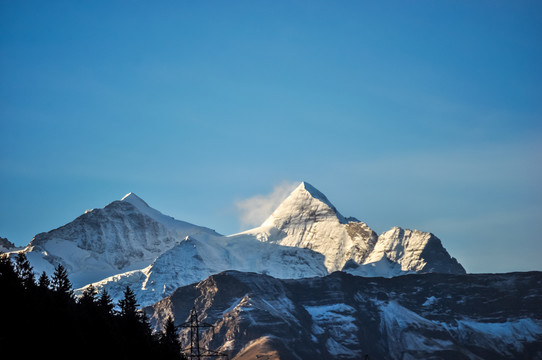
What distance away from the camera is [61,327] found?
11681 centimetres

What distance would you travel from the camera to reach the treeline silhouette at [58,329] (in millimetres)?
112875

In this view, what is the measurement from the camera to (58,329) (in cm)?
11594

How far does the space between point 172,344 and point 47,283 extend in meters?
23.1

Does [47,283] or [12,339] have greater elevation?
[47,283]

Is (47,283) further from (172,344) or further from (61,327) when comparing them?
(61,327)

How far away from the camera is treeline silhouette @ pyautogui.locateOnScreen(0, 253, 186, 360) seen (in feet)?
370

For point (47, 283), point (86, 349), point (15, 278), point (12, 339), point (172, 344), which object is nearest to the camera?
Result: point (12, 339)

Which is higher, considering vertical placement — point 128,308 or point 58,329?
point 128,308

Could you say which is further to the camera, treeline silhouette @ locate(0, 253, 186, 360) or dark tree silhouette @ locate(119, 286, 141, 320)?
dark tree silhouette @ locate(119, 286, 141, 320)

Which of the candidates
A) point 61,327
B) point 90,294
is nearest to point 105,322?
point 61,327

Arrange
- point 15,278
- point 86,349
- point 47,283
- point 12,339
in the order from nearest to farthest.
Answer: point 12,339 → point 86,349 → point 15,278 → point 47,283

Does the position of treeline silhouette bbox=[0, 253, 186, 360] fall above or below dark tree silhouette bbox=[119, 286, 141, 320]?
below

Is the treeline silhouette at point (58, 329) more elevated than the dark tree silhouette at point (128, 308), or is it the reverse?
the dark tree silhouette at point (128, 308)

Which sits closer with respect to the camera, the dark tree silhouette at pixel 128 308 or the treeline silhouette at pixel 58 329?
the treeline silhouette at pixel 58 329
